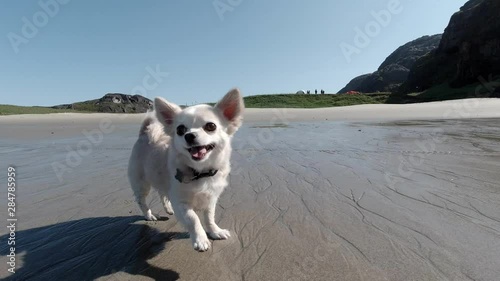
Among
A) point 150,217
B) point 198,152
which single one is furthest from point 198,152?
point 150,217

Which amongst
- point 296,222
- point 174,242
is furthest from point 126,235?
point 296,222

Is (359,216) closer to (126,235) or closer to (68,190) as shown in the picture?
(126,235)

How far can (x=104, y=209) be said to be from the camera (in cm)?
364

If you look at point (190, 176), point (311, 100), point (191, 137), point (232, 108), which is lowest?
point (311, 100)

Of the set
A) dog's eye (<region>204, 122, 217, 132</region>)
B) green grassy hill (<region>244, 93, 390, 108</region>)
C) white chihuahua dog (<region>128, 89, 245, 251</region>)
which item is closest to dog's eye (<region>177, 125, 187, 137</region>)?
white chihuahua dog (<region>128, 89, 245, 251</region>)

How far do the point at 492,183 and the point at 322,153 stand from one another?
10.4 feet

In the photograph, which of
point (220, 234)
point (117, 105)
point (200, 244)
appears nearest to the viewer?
point (200, 244)

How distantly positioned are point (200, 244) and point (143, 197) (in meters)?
1.41

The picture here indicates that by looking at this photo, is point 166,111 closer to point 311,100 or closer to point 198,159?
point 198,159

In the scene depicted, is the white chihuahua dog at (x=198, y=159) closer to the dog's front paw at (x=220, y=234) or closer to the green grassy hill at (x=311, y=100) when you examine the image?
the dog's front paw at (x=220, y=234)

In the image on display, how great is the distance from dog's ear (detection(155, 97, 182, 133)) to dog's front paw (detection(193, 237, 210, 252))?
1.07 meters

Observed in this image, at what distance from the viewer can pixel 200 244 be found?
2.36m

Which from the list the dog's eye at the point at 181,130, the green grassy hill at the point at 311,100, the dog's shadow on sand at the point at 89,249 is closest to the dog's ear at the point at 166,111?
the dog's eye at the point at 181,130

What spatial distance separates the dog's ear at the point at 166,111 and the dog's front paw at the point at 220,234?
1022mm
